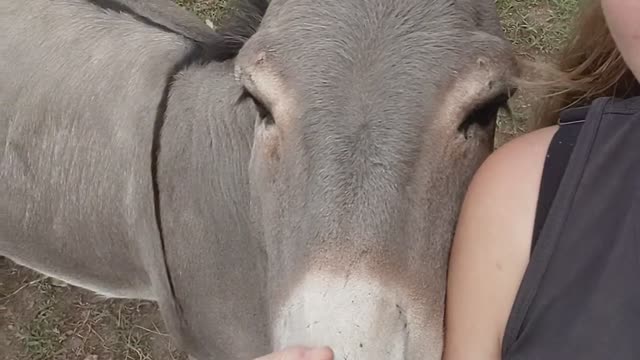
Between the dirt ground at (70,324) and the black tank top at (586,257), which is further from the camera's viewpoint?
the dirt ground at (70,324)

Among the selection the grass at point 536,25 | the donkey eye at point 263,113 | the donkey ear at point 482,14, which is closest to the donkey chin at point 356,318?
the donkey eye at point 263,113

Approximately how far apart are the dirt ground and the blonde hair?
1458 mm

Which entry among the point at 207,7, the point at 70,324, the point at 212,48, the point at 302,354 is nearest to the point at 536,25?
the point at 207,7

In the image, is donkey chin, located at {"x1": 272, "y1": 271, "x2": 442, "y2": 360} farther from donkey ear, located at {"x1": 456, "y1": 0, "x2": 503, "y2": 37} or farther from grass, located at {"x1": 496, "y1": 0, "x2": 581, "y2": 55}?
grass, located at {"x1": 496, "y1": 0, "x2": 581, "y2": 55}

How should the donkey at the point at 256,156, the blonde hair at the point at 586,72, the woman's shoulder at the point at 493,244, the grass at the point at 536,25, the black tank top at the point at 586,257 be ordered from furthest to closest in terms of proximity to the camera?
1. the grass at the point at 536,25
2. the blonde hair at the point at 586,72
3. the donkey at the point at 256,156
4. the woman's shoulder at the point at 493,244
5. the black tank top at the point at 586,257

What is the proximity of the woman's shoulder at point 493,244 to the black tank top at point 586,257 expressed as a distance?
33 millimetres

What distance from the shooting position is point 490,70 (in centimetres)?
164

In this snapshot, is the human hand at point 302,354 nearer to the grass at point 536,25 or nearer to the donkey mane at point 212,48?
the donkey mane at point 212,48

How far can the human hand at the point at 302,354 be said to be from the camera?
4.36 ft

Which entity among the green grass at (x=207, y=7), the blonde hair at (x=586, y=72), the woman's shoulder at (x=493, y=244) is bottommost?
the green grass at (x=207, y=7)

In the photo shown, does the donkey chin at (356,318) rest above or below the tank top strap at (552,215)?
below

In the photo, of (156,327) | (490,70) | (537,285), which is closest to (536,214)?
(537,285)

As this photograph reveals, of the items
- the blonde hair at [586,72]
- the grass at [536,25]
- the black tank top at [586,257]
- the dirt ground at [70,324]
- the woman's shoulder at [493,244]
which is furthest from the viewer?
the grass at [536,25]

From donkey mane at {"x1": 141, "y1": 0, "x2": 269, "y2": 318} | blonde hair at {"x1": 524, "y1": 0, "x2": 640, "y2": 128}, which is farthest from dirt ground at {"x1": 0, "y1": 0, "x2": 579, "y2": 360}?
blonde hair at {"x1": 524, "y1": 0, "x2": 640, "y2": 128}
